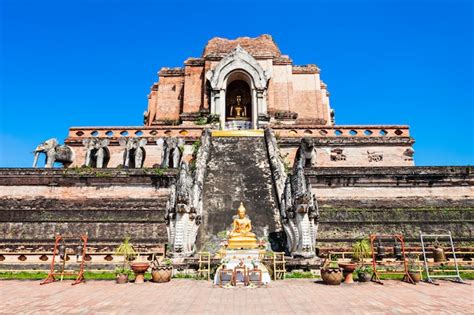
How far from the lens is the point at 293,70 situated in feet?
86.5

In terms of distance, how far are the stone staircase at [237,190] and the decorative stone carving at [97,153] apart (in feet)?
19.1

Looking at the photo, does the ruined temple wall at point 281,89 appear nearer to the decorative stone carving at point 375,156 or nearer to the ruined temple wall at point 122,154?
the decorative stone carving at point 375,156

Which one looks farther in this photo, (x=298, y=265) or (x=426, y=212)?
(x=426, y=212)

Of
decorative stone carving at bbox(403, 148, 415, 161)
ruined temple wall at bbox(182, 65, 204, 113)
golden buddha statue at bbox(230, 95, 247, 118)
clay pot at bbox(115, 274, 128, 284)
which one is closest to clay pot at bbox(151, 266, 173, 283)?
clay pot at bbox(115, 274, 128, 284)

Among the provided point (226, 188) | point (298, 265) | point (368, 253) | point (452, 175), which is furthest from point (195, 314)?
point (452, 175)

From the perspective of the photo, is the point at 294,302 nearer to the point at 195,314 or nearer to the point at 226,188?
the point at 195,314

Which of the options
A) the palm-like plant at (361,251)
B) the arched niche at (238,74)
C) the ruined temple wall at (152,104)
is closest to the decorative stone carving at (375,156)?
the arched niche at (238,74)

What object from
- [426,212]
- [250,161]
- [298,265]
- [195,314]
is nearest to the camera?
[195,314]

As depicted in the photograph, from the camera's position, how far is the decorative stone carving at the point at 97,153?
17938 millimetres

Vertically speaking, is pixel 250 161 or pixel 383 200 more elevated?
pixel 250 161

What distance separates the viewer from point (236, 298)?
6.61 metres

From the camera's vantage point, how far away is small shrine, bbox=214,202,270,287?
26.4 ft

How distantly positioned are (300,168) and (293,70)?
57.3 feet

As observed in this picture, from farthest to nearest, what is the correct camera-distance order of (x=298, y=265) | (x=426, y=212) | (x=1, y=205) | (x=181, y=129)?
1. (x=181, y=129)
2. (x=1, y=205)
3. (x=426, y=212)
4. (x=298, y=265)
